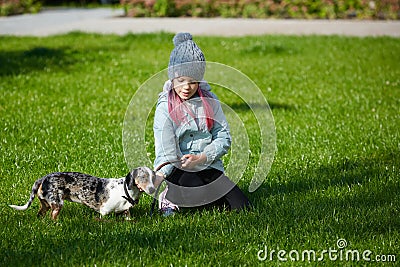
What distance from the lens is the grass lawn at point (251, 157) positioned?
12.7 ft

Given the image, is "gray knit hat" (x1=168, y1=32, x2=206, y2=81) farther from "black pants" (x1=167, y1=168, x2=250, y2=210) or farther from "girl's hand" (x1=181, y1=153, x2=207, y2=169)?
"black pants" (x1=167, y1=168, x2=250, y2=210)

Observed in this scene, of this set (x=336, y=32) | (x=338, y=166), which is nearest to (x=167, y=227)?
(x=338, y=166)

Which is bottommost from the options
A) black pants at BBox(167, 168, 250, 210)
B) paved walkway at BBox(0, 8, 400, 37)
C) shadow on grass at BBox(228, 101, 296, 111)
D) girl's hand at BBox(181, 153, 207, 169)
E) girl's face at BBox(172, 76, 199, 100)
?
paved walkway at BBox(0, 8, 400, 37)

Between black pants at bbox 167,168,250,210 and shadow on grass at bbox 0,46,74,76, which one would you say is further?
shadow on grass at bbox 0,46,74,76

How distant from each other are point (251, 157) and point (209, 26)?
37.1 feet

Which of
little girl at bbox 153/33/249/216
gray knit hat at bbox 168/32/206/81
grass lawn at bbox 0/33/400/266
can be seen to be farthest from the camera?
little girl at bbox 153/33/249/216

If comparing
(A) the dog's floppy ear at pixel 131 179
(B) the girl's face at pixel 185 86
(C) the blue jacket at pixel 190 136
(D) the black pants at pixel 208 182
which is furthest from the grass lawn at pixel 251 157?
(B) the girl's face at pixel 185 86

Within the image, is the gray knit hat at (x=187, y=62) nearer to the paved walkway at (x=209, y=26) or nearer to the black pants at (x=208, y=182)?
the black pants at (x=208, y=182)

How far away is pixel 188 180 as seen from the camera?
4.62 m

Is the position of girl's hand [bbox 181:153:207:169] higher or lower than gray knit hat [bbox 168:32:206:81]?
lower

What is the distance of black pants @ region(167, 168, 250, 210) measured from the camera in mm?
4574

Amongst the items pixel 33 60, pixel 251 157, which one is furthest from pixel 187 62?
pixel 33 60

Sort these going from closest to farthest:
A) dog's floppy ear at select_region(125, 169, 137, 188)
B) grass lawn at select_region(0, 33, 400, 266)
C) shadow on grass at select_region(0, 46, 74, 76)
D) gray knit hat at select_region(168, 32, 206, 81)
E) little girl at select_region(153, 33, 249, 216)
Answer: grass lawn at select_region(0, 33, 400, 266) → dog's floppy ear at select_region(125, 169, 137, 188) → gray knit hat at select_region(168, 32, 206, 81) → little girl at select_region(153, 33, 249, 216) → shadow on grass at select_region(0, 46, 74, 76)

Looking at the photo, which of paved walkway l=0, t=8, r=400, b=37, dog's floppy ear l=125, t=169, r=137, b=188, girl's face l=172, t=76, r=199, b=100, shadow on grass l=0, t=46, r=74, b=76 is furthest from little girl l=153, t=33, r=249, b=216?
paved walkway l=0, t=8, r=400, b=37
